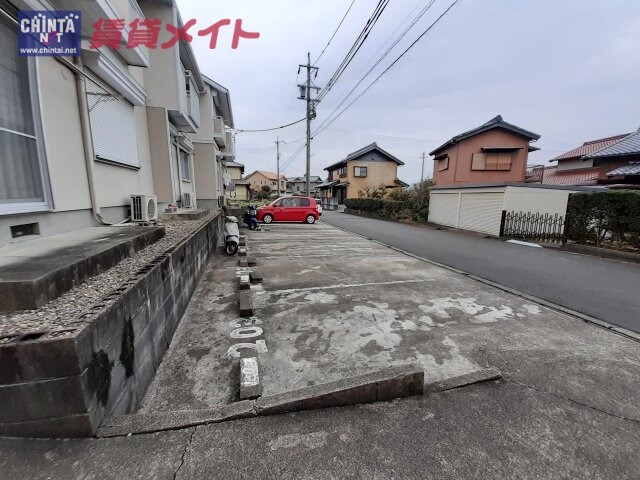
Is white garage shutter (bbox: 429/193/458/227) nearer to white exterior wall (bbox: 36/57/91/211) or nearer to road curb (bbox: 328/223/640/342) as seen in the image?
road curb (bbox: 328/223/640/342)

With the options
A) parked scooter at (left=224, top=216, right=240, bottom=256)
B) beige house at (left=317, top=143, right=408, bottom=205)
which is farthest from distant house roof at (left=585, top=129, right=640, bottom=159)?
parked scooter at (left=224, top=216, right=240, bottom=256)

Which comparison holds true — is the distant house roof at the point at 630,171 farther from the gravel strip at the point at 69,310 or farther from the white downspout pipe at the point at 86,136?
the white downspout pipe at the point at 86,136

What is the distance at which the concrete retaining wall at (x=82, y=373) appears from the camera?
1.37 m

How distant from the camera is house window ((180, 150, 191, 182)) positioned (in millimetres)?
10297

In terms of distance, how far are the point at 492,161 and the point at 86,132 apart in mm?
24689

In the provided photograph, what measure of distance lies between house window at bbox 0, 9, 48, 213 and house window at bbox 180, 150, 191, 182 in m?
7.17

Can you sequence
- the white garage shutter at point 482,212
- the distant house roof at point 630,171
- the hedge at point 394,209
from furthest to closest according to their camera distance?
the hedge at point 394,209, the distant house roof at point 630,171, the white garage shutter at point 482,212

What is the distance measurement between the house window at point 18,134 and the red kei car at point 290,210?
12.2 metres

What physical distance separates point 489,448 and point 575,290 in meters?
4.75

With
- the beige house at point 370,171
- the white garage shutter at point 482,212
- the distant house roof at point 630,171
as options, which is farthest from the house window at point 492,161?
the beige house at point 370,171

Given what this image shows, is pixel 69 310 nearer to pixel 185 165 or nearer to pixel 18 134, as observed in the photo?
pixel 18 134

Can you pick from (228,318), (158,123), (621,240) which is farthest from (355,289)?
(621,240)

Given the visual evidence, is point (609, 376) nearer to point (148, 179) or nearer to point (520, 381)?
point (520, 381)

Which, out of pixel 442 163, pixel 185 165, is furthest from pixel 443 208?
pixel 185 165
